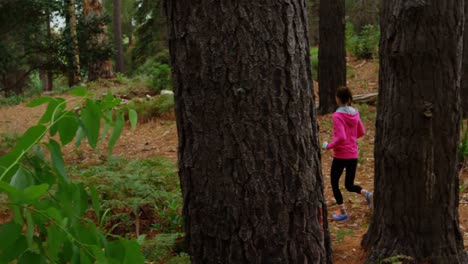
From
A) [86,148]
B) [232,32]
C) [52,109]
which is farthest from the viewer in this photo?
[86,148]

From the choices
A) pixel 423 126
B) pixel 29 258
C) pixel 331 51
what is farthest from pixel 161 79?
pixel 29 258

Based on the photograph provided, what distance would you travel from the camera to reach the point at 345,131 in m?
6.13

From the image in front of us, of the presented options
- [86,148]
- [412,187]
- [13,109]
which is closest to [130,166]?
[86,148]

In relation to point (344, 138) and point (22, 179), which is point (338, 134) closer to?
point (344, 138)

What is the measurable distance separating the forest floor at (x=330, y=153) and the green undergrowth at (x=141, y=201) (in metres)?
1.67

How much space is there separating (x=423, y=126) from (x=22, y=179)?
134 inches

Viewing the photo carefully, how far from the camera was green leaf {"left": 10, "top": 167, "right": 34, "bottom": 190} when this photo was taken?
122 cm

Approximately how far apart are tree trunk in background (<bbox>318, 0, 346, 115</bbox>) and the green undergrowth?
5.29 metres

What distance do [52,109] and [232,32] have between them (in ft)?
2.26

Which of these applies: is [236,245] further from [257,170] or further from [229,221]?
[257,170]

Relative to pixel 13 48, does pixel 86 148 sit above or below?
below

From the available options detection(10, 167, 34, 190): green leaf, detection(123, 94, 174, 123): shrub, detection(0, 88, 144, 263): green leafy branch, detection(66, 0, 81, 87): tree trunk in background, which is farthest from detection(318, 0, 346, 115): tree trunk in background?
detection(10, 167, 34, 190): green leaf

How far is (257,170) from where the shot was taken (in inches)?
71.9

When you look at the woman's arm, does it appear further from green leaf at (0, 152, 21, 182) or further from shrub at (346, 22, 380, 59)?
shrub at (346, 22, 380, 59)
